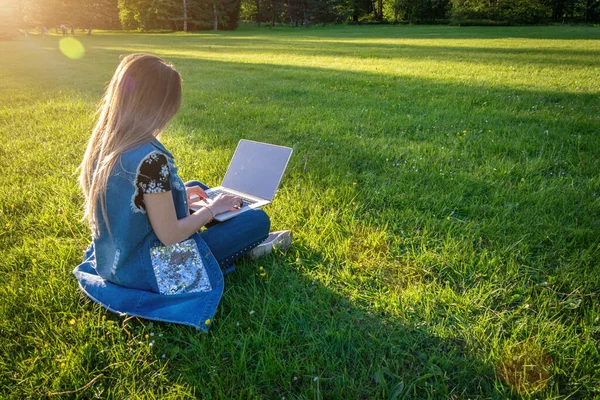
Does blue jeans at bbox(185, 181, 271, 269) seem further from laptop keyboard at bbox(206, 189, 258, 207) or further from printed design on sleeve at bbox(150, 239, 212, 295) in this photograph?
laptop keyboard at bbox(206, 189, 258, 207)

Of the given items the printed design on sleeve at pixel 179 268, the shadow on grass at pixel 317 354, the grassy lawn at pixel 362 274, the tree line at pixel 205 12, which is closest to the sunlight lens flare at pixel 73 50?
the grassy lawn at pixel 362 274

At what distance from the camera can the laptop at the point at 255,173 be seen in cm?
311

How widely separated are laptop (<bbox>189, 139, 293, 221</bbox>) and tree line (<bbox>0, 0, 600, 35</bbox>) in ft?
162

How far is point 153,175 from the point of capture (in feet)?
6.37

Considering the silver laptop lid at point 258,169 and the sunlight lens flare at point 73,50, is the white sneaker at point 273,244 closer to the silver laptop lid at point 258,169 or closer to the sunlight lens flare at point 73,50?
the silver laptop lid at point 258,169

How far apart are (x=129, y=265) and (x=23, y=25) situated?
219 ft

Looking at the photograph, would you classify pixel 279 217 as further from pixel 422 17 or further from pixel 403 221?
pixel 422 17

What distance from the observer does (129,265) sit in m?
2.19

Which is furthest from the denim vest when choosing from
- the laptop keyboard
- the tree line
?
the tree line

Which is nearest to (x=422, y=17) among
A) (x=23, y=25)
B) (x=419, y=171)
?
(x=23, y=25)

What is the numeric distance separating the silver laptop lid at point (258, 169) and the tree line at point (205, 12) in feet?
162

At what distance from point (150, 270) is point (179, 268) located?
17cm

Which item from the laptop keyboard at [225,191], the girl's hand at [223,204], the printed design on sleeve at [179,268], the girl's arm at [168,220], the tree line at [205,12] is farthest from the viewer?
the tree line at [205,12]

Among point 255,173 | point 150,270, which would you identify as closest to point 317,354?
point 150,270
